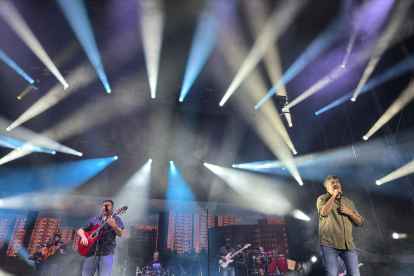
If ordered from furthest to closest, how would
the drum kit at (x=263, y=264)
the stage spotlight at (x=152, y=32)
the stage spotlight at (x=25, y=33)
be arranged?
the drum kit at (x=263, y=264)
the stage spotlight at (x=152, y=32)
the stage spotlight at (x=25, y=33)

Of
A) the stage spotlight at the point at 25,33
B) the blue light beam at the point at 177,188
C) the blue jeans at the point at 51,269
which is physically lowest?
the blue jeans at the point at 51,269

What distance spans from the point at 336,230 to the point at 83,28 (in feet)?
23.8

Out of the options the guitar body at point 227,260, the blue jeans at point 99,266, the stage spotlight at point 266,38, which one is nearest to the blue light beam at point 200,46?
the stage spotlight at point 266,38

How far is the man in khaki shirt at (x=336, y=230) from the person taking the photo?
81.6 inches

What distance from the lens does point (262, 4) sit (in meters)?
5.83

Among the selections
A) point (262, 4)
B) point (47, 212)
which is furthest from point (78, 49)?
point (262, 4)

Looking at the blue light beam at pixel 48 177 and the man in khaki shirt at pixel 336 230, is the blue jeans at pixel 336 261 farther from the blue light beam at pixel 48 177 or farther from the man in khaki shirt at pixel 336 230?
the blue light beam at pixel 48 177

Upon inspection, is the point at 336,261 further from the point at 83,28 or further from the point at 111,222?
the point at 83,28

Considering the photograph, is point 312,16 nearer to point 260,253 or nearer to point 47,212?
point 260,253

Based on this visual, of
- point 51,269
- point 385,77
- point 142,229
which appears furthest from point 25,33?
point 385,77

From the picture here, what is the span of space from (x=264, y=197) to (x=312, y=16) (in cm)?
631

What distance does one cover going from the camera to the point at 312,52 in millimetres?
6980

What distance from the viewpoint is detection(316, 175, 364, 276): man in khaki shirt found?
6.80 feet

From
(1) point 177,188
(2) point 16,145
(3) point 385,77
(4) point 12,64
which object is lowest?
(1) point 177,188
